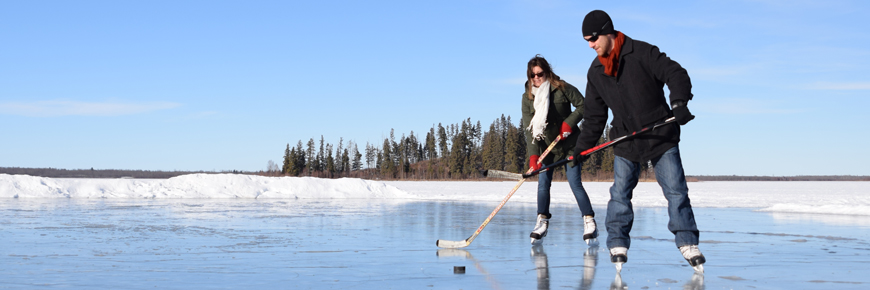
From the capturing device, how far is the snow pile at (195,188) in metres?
14.3

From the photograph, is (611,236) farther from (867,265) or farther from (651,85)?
(867,265)

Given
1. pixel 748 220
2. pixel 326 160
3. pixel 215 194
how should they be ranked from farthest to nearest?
1. pixel 326 160
2. pixel 215 194
3. pixel 748 220

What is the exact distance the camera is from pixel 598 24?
3301 millimetres

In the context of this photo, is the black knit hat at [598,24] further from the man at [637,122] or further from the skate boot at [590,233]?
the skate boot at [590,233]

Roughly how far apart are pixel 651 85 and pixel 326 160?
108 m

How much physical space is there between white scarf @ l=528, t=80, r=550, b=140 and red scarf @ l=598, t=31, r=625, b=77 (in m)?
1.85

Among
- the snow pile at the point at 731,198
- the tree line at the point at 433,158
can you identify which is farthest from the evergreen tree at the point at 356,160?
the snow pile at the point at 731,198

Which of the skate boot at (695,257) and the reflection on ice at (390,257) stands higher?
the skate boot at (695,257)

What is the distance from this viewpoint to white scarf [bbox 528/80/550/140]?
5.26m

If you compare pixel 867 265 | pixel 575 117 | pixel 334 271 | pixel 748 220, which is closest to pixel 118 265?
pixel 334 271

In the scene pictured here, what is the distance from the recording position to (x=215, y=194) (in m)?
15.2

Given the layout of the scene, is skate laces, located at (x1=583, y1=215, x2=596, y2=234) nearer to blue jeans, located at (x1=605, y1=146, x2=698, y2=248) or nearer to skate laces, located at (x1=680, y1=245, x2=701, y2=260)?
blue jeans, located at (x1=605, y1=146, x2=698, y2=248)

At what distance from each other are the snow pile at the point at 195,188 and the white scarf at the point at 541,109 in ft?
34.7

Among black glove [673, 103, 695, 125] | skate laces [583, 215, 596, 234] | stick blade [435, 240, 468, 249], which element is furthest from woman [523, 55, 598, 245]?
black glove [673, 103, 695, 125]
